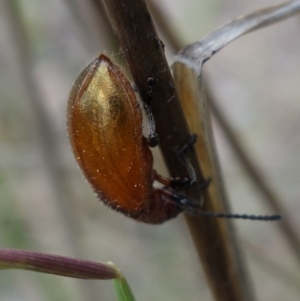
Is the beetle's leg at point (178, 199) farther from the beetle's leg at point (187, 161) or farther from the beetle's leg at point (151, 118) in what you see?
the beetle's leg at point (151, 118)

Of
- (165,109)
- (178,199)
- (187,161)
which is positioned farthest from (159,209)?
(165,109)

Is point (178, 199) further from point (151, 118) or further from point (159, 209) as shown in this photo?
point (151, 118)

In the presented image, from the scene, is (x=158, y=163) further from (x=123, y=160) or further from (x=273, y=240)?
(x=273, y=240)

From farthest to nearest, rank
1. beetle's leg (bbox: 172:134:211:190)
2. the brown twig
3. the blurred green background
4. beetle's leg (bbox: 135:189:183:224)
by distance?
the blurred green background < beetle's leg (bbox: 135:189:183:224) < beetle's leg (bbox: 172:134:211:190) < the brown twig

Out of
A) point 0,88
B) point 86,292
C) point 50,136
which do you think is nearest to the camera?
point 50,136

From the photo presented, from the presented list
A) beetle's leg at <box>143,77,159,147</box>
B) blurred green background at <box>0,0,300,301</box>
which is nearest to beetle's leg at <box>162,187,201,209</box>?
beetle's leg at <box>143,77,159,147</box>

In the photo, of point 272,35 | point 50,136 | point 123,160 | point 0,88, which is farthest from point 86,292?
point 272,35

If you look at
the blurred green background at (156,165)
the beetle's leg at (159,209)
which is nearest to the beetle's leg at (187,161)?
the beetle's leg at (159,209)

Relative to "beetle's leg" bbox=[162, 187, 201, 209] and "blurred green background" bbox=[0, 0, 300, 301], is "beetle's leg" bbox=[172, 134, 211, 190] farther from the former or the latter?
"blurred green background" bbox=[0, 0, 300, 301]
